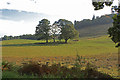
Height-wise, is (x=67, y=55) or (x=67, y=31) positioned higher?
(x=67, y=31)

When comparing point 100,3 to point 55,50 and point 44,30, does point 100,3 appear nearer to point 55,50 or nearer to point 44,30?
point 55,50

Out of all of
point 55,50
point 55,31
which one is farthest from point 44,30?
point 55,50

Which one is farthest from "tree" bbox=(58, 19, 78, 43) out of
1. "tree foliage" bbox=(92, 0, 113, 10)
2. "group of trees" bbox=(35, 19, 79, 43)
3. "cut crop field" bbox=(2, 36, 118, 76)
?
"tree foliage" bbox=(92, 0, 113, 10)

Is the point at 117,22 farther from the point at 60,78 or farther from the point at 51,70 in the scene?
the point at 51,70

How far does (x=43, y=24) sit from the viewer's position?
66.8m

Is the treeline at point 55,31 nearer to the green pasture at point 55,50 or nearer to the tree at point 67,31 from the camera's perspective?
the tree at point 67,31

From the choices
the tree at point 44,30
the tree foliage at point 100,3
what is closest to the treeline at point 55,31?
the tree at point 44,30

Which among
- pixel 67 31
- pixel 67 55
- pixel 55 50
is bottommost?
pixel 67 55

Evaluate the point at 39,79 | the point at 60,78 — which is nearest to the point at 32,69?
the point at 39,79

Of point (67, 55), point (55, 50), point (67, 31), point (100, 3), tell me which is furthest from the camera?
point (67, 31)

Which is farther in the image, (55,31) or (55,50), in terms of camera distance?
(55,31)

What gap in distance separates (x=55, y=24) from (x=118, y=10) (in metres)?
63.7

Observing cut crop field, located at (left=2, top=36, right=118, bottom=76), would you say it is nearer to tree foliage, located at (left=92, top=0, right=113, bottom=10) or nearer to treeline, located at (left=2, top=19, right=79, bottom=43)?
tree foliage, located at (left=92, top=0, right=113, bottom=10)

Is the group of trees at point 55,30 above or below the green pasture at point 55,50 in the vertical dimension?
above
